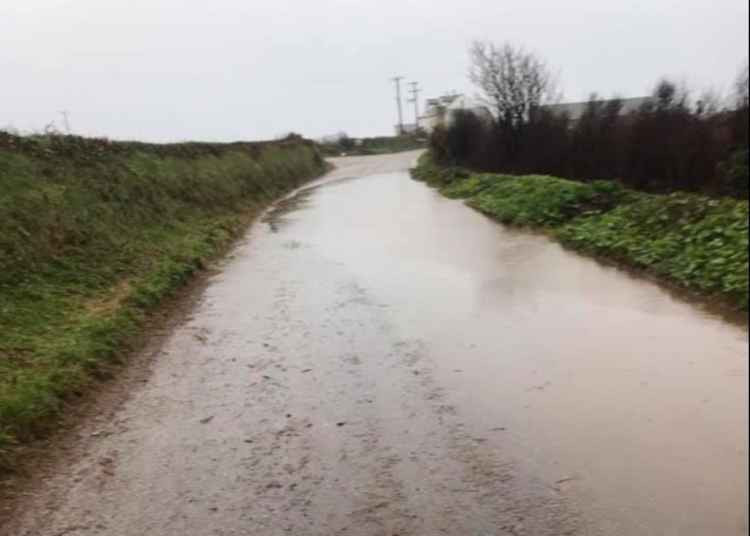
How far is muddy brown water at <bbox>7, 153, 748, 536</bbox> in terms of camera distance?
4.02 m

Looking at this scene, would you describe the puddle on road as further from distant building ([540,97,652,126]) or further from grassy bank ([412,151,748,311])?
distant building ([540,97,652,126])

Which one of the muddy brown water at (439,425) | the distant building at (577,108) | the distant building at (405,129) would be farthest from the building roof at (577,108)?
the distant building at (405,129)

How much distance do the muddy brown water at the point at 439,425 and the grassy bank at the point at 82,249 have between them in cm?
77

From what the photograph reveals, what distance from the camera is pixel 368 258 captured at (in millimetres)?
13906

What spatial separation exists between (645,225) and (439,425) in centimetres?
472

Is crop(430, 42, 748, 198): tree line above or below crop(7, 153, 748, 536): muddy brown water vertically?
above

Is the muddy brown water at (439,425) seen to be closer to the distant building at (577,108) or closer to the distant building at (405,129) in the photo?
the distant building at (577,108)

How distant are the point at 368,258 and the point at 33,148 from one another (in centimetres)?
819

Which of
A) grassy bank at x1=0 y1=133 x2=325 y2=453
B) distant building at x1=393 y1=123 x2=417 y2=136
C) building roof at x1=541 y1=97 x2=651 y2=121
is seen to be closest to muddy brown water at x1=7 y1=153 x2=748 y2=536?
grassy bank at x1=0 y1=133 x2=325 y2=453

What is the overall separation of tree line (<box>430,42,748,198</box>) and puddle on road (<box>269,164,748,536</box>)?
976mm

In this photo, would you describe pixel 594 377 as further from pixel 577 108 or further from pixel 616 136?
pixel 577 108

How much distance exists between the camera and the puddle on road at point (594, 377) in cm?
297

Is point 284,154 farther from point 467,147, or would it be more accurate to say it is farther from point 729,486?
point 729,486

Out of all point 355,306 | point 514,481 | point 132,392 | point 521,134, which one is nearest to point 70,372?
point 132,392
